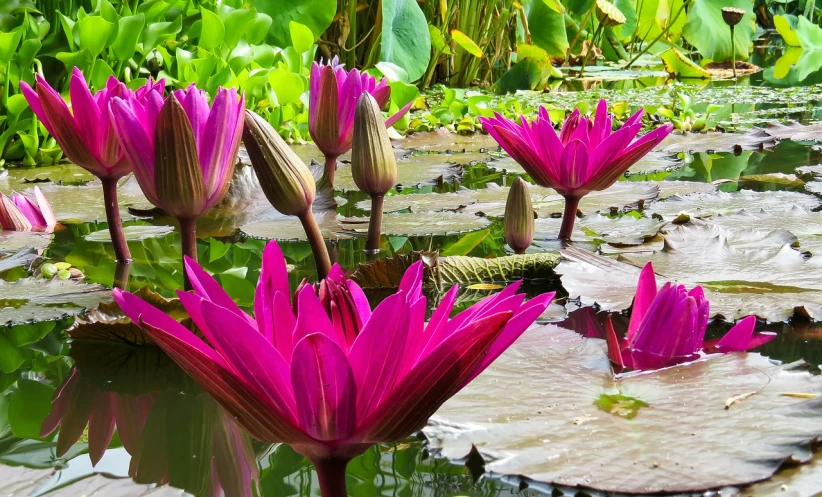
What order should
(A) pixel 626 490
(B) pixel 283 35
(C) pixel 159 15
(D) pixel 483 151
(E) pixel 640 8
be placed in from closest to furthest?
1. (A) pixel 626 490
2. (C) pixel 159 15
3. (D) pixel 483 151
4. (B) pixel 283 35
5. (E) pixel 640 8

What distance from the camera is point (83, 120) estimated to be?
2.97 ft

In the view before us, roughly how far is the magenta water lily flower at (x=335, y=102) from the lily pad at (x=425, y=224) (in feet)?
0.58

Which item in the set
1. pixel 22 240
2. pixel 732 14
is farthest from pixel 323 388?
pixel 732 14

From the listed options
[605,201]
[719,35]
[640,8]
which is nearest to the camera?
[605,201]

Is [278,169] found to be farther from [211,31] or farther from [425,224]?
[211,31]

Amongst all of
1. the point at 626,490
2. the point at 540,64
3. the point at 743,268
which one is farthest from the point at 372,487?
the point at 540,64

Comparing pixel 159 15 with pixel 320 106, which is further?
pixel 159 15

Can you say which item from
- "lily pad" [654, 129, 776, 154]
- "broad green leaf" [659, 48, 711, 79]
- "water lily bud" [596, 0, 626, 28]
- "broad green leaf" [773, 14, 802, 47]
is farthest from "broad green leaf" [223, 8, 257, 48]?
"broad green leaf" [773, 14, 802, 47]

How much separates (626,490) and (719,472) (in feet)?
0.21

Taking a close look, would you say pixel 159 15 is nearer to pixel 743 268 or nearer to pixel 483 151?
pixel 483 151

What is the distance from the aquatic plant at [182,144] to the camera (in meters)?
0.74

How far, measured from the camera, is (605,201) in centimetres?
158

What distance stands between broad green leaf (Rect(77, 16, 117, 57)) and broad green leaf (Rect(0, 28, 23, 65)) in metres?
0.14

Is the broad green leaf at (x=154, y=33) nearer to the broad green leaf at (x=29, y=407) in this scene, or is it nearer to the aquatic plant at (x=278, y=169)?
the aquatic plant at (x=278, y=169)
